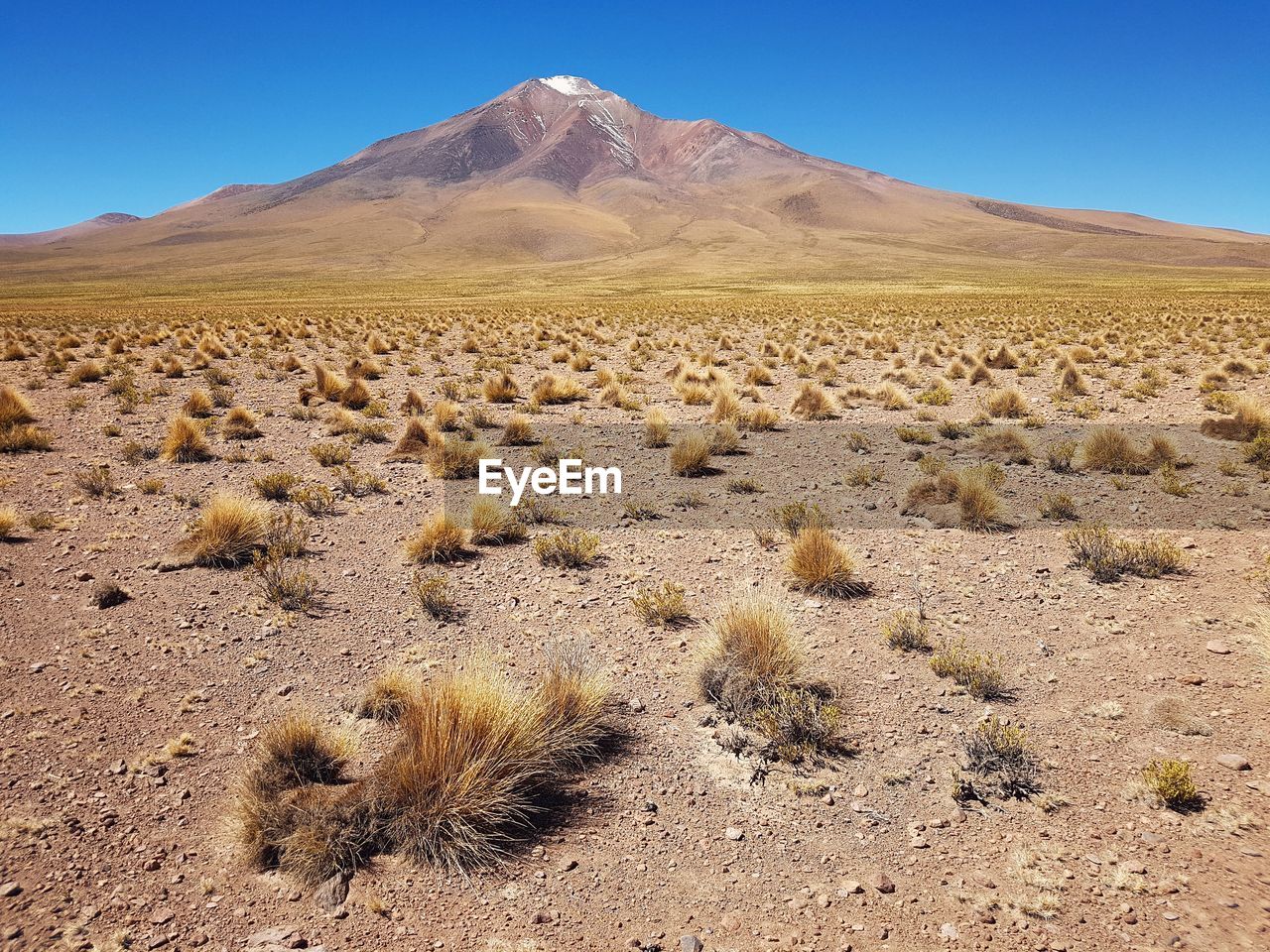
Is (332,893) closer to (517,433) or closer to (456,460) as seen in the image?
(456,460)

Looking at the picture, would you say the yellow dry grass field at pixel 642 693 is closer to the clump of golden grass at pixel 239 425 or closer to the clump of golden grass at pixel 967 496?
the clump of golden grass at pixel 967 496

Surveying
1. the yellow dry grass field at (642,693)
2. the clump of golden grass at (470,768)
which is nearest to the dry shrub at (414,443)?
the yellow dry grass field at (642,693)

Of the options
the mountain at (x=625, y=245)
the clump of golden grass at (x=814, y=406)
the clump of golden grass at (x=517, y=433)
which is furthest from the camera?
the mountain at (x=625, y=245)

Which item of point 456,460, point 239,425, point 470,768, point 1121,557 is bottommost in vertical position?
point 470,768

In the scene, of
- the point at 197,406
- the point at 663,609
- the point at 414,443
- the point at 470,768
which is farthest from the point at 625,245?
the point at 470,768

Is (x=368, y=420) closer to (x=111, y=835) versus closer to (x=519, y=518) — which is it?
(x=519, y=518)

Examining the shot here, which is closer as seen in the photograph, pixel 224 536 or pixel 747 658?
pixel 747 658

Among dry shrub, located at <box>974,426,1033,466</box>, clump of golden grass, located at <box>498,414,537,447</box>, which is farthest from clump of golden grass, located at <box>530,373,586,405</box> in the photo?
dry shrub, located at <box>974,426,1033,466</box>
